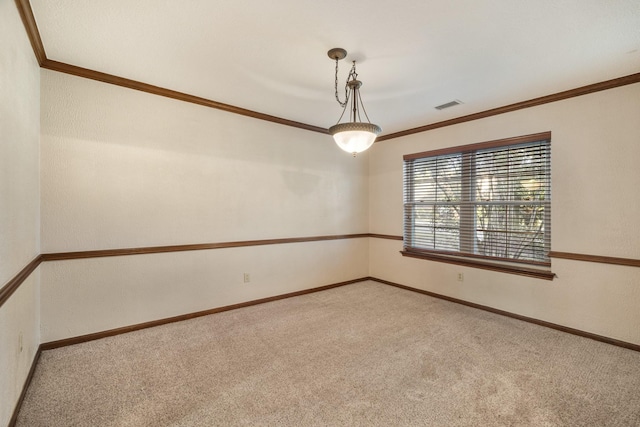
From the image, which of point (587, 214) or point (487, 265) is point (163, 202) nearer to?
point (487, 265)

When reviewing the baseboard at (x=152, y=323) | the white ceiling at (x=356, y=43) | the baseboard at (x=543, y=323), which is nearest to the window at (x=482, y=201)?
the baseboard at (x=543, y=323)

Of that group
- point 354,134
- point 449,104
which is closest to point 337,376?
point 354,134

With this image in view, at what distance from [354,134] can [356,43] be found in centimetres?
68

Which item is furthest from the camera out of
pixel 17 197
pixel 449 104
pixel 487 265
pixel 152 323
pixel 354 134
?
pixel 487 265

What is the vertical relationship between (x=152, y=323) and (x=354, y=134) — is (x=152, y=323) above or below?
below

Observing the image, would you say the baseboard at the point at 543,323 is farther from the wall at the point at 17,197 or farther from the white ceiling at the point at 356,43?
the wall at the point at 17,197

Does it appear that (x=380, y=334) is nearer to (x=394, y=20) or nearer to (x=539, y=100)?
(x=394, y=20)

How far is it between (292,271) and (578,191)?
3519 millimetres

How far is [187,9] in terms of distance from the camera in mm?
Answer: 1876

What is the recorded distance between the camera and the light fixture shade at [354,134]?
2.38m

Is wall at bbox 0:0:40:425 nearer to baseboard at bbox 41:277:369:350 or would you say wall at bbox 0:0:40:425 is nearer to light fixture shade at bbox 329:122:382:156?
baseboard at bbox 41:277:369:350

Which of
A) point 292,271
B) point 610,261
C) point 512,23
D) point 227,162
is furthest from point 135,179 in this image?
point 610,261

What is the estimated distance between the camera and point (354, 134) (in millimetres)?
2428

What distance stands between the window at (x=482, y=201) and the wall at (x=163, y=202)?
151 centimetres
